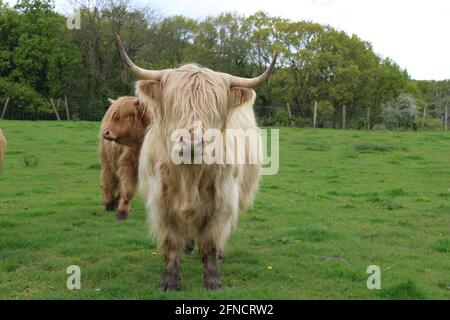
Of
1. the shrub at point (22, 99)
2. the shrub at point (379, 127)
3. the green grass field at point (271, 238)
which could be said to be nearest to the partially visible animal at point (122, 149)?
the green grass field at point (271, 238)

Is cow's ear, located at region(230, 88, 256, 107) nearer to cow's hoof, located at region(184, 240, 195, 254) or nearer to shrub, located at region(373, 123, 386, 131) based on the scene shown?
cow's hoof, located at region(184, 240, 195, 254)

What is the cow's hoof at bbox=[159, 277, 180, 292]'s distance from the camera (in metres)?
4.30

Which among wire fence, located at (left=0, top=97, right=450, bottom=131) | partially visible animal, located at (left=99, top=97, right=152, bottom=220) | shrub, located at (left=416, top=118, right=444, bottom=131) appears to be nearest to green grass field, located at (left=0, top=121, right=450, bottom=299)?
partially visible animal, located at (left=99, top=97, right=152, bottom=220)

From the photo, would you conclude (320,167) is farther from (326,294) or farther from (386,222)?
(326,294)

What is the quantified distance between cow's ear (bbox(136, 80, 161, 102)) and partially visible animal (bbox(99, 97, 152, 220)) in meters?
1.94

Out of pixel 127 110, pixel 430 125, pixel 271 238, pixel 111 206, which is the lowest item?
pixel 271 238

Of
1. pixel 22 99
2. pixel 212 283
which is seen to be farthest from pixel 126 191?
pixel 22 99

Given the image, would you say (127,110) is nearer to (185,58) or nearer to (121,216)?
(121,216)

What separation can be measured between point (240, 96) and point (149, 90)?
0.69 meters

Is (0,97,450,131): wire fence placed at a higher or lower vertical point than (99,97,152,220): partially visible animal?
higher

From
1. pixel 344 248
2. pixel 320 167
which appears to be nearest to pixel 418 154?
pixel 320 167

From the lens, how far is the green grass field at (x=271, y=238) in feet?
14.6

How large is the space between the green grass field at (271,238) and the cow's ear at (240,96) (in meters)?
1.47

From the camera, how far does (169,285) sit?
431cm
